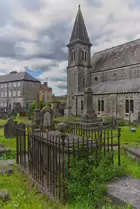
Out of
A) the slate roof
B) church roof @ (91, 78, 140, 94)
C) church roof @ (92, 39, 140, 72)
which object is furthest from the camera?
the slate roof

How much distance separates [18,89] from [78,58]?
69.4 ft

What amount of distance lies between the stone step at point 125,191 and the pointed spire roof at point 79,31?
108 feet

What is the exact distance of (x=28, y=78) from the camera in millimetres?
47469

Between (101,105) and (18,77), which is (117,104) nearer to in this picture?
(101,105)

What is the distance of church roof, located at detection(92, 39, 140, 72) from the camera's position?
92.2 ft

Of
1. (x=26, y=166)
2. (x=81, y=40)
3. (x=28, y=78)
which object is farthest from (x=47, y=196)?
(x=28, y=78)

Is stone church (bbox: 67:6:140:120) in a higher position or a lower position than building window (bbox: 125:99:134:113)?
higher

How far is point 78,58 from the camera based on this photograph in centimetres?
3341

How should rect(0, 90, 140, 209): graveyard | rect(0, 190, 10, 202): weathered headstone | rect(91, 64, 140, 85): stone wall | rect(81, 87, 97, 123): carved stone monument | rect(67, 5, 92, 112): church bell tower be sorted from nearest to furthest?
rect(0, 90, 140, 209): graveyard
rect(0, 190, 10, 202): weathered headstone
rect(81, 87, 97, 123): carved stone monument
rect(91, 64, 140, 85): stone wall
rect(67, 5, 92, 112): church bell tower

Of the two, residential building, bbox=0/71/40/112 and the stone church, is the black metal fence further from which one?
residential building, bbox=0/71/40/112

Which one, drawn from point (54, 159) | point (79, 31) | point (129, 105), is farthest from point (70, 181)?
point (79, 31)

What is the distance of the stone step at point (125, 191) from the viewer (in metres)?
2.77

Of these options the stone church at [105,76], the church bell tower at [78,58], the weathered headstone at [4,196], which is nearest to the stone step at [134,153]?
the weathered headstone at [4,196]

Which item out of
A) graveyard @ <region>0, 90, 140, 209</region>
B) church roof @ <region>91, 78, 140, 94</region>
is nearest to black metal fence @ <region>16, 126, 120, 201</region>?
graveyard @ <region>0, 90, 140, 209</region>
